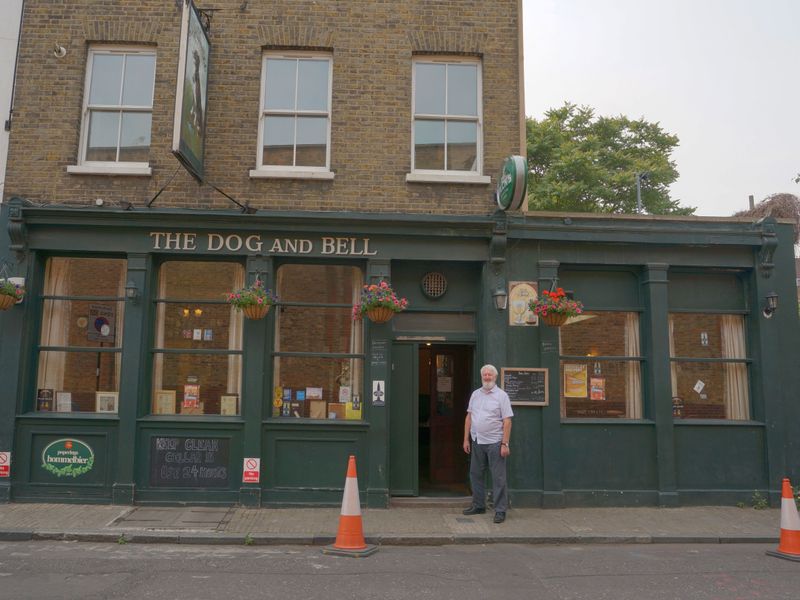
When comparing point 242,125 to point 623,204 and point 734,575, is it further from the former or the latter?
point 623,204

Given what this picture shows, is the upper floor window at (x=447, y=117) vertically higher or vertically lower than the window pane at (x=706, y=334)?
higher

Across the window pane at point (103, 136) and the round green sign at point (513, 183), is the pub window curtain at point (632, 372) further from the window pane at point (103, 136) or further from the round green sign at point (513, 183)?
the window pane at point (103, 136)

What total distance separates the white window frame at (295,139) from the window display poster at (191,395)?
324 centimetres

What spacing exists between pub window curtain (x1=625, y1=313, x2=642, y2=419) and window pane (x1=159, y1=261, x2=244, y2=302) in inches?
238

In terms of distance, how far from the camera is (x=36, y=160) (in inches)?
379

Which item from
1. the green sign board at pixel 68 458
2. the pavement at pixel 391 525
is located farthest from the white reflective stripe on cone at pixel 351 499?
the green sign board at pixel 68 458

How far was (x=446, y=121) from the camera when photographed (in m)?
10.3

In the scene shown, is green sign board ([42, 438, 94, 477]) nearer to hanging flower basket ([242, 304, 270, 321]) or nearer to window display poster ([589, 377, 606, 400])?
hanging flower basket ([242, 304, 270, 321])

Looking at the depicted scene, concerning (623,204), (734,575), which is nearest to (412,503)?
(734,575)

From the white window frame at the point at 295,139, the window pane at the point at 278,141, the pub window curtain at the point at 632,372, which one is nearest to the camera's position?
the white window frame at the point at 295,139

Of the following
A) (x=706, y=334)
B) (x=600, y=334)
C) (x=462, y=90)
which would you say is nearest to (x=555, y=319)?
(x=600, y=334)

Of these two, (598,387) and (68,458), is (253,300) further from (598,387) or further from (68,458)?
(598,387)

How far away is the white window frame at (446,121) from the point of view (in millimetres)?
9883

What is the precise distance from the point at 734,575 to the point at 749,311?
16.6 ft
